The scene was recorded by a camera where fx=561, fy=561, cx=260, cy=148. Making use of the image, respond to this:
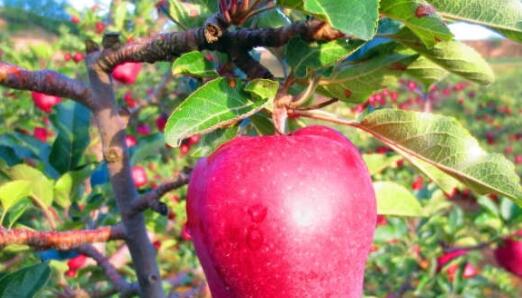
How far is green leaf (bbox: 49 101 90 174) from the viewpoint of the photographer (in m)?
0.90

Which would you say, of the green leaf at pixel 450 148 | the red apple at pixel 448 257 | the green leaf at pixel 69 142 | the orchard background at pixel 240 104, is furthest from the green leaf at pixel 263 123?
the red apple at pixel 448 257

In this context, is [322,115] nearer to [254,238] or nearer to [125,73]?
[254,238]

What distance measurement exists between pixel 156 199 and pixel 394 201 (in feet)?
1.00

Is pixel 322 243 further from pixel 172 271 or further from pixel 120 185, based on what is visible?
pixel 172 271

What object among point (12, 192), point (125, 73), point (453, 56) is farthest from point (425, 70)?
point (125, 73)

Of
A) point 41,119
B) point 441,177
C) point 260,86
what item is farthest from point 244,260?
point 41,119

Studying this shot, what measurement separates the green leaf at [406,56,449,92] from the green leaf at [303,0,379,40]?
0.22 metres

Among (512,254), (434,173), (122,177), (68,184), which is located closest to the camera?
(434,173)

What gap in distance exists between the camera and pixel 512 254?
1.82 meters

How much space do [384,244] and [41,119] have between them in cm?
192

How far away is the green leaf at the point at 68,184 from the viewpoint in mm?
809

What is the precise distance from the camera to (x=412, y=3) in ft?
1.37

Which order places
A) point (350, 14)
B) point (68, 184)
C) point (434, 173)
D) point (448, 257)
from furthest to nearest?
point (448, 257) < point (68, 184) < point (434, 173) < point (350, 14)

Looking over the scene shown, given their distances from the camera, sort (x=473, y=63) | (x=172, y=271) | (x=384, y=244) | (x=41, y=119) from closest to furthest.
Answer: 1. (x=473, y=63)
2. (x=384, y=244)
3. (x=41, y=119)
4. (x=172, y=271)
